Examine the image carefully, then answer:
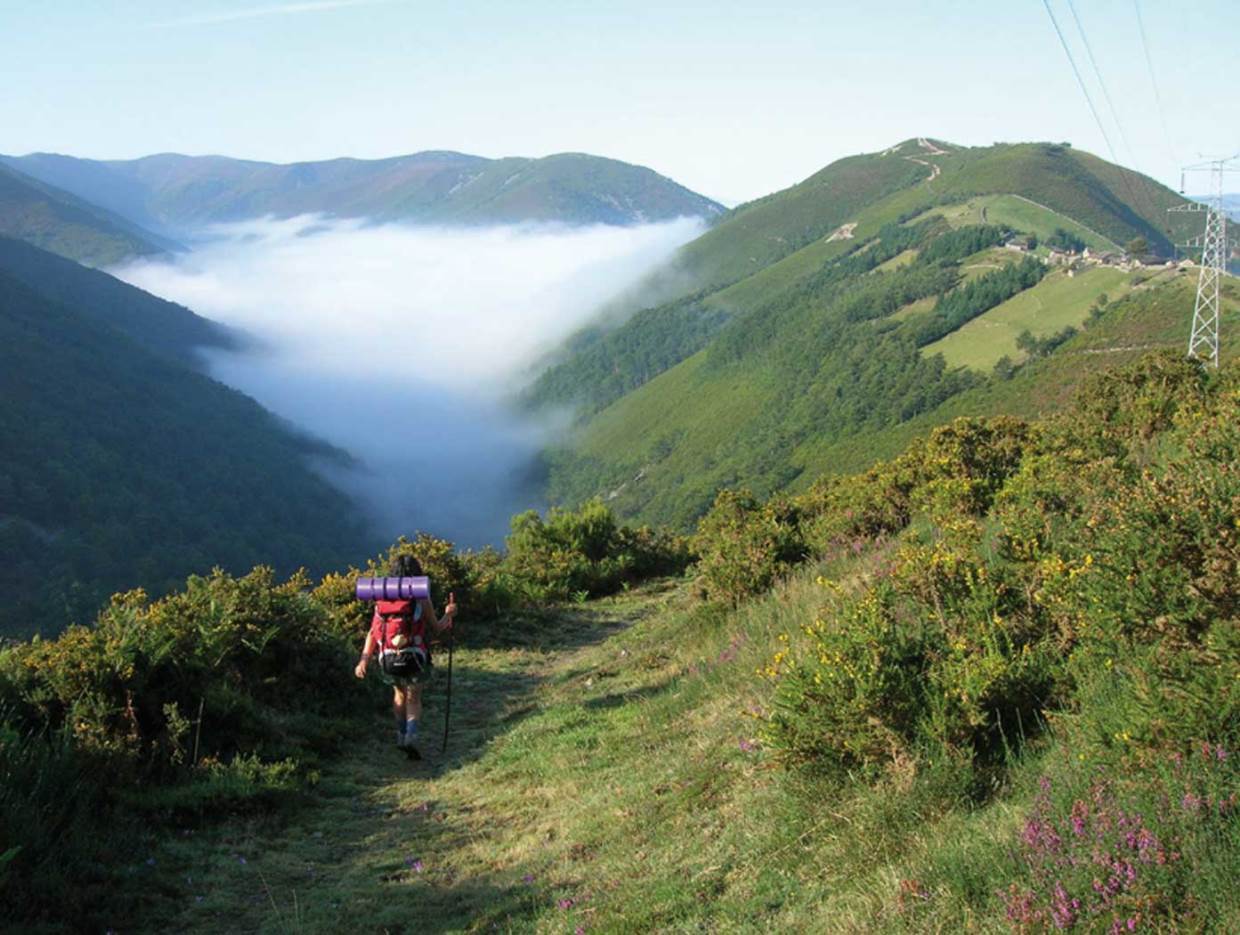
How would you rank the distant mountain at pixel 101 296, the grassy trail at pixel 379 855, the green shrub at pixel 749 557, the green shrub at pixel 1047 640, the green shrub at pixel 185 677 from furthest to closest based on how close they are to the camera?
the distant mountain at pixel 101 296
the green shrub at pixel 749 557
the green shrub at pixel 185 677
the grassy trail at pixel 379 855
the green shrub at pixel 1047 640

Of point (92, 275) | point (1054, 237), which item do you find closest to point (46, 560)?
point (92, 275)

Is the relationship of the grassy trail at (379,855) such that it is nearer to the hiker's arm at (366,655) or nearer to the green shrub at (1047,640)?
the hiker's arm at (366,655)

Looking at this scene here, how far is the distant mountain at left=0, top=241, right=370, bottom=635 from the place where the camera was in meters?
78.9

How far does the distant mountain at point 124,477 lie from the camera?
259ft

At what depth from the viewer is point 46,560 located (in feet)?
258

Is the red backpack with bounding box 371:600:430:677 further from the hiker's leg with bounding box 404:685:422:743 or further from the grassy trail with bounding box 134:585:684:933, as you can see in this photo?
the grassy trail with bounding box 134:585:684:933

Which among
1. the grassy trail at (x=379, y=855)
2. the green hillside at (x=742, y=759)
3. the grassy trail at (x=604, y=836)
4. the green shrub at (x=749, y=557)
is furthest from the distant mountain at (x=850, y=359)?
the grassy trail at (x=379, y=855)

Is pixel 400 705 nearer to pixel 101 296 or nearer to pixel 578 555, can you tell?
pixel 578 555

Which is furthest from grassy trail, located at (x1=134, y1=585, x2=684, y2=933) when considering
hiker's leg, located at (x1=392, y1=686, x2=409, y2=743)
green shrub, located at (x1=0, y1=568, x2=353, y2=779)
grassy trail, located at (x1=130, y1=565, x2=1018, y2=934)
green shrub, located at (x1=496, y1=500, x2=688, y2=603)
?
green shrub, located at (x1=496, y1=500, x2=688, y2=603)

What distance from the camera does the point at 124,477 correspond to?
97500 mm

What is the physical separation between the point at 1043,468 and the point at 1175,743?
6.48 m

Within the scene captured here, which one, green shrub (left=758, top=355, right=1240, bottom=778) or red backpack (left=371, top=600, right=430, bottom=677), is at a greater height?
green shrub (left=758, top=355, right=1240, bottom=778)

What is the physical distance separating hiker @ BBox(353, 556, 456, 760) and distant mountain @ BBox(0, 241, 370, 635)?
198ft

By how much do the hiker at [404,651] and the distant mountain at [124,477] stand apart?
198 ft
